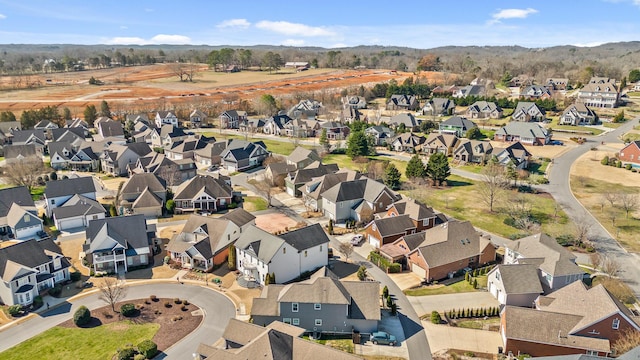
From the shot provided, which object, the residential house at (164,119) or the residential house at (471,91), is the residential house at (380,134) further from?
the residential house at (471,91)

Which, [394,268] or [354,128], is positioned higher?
[354,128]

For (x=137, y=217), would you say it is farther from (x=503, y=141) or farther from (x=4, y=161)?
(x=503, y=141)

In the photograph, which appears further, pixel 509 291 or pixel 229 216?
pixel 229 216

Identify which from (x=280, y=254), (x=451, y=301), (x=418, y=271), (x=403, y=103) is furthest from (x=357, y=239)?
(x=403, y=103)

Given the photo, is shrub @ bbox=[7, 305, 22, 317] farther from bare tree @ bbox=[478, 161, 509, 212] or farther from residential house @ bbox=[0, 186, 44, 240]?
bare tree @ bbox=[478, 161, 509, 212]

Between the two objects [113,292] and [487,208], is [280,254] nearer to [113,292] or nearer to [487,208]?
[113,292]

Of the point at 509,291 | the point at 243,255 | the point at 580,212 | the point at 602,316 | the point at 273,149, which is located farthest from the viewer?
the point at 273,149

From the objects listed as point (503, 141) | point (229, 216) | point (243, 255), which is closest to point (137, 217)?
point (229, 216)

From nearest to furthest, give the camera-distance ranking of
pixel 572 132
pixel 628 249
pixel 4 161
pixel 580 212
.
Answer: pixel 628 249 < pixel 580 212 < pixel 4 161 < pixel 572 132
